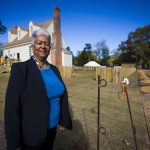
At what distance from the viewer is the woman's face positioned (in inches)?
101

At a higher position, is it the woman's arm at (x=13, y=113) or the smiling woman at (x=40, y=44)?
the smiling woman at (x=40, y=44)

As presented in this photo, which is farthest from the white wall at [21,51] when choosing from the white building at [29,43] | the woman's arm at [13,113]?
the woman's arm at [13,113]

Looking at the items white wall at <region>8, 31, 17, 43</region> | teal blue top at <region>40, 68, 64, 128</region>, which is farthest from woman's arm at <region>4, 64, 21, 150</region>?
white wall at <region>8, 31, 17, 43</region>

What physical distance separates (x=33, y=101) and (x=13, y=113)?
261 mm

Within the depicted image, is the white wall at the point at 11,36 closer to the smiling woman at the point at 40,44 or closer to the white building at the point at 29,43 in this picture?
the white building at the point at 29,43

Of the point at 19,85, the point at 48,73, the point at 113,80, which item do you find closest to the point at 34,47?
the point at 48,73

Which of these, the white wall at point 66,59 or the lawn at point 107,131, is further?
the white wall at point 66,59

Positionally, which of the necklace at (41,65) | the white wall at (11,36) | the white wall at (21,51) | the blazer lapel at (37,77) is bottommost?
the blazer lapel at (37,77)

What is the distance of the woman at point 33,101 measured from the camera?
7.23 ft

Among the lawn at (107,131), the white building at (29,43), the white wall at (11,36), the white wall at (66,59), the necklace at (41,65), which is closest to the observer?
the necklace at (41,65)

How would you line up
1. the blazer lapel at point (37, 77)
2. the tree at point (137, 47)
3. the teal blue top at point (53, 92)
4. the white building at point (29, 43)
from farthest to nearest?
the tree at point (137, 47) → the white building at point (29, 43) → the teal blue top at point (53, 92) → the blazer lapel at point (37, 77)

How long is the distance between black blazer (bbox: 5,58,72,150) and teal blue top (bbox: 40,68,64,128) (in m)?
0.13

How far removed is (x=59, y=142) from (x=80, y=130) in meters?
0.94

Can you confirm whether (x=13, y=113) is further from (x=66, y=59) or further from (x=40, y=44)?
(x=66, y=59)
